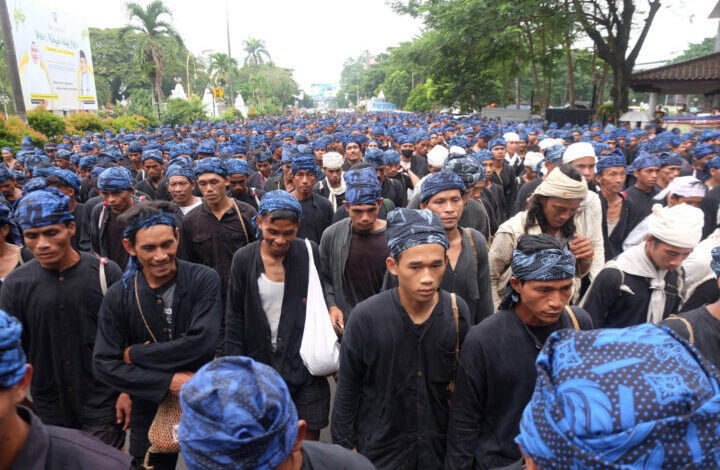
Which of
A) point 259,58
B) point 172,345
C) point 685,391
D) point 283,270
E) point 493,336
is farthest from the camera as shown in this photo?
point 259,58

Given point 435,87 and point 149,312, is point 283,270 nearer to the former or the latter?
point 149,312

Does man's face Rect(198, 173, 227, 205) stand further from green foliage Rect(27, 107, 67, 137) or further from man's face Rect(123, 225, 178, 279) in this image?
green foliage Rect(27, 107, 67, 137)

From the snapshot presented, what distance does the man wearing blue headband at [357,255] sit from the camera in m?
3.57

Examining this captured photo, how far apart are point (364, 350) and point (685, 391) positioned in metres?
1.61

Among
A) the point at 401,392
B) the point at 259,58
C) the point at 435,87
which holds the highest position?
the point at 259,58

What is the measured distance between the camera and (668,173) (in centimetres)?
627

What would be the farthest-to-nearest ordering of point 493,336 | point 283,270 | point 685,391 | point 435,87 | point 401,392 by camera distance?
point 435,87 → point 283,270 → point 401,392 → point 493,336 → point 685,391

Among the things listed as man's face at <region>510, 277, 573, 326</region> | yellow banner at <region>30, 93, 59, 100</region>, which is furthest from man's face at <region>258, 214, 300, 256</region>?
yellow banner at <region>30, 93, 59, 100</region>

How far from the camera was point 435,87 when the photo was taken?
4138 cm

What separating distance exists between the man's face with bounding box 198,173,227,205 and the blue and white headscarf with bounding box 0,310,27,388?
10.2 feet

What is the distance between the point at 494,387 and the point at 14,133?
725 inches

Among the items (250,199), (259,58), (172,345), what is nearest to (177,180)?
(250,199)

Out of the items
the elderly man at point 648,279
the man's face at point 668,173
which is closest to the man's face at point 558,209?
the elderly man at point 648,279

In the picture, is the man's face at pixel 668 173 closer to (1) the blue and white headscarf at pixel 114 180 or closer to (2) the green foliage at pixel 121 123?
(1) the blue and white headscarf at pixel 114 180
